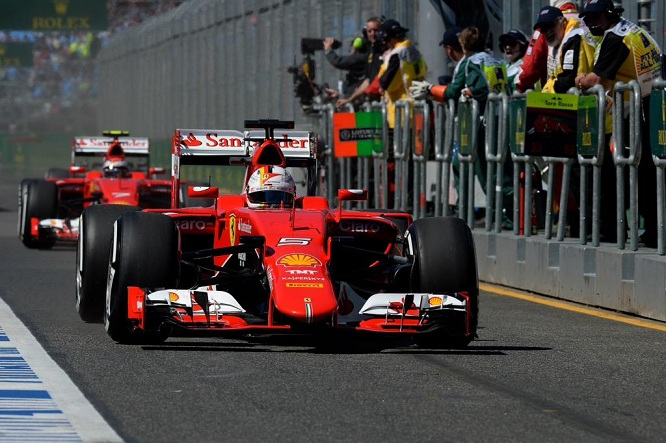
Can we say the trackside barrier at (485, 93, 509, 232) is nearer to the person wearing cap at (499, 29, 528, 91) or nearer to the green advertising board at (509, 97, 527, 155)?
the green advertising board at (509, 97, 527, 155)

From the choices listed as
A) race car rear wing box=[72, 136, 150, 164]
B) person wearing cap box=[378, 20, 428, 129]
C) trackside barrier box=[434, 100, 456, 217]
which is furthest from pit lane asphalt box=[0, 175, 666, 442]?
race car rear wing box=[72, 136, 150, 164]

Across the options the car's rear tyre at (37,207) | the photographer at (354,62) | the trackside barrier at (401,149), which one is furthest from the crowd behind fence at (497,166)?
the car's rear tyre at (37,207)

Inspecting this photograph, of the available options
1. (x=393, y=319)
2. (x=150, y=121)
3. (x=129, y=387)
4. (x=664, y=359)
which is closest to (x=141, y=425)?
(x=129, y=387)

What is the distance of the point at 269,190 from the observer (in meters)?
10.3

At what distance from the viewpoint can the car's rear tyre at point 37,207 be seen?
18500 mm

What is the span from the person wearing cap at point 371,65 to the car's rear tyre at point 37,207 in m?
3.65

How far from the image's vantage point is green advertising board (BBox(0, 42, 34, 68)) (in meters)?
61.7

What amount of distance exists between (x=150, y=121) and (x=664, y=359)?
35281mm

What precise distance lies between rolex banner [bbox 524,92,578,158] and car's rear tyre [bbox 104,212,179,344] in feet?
14.8

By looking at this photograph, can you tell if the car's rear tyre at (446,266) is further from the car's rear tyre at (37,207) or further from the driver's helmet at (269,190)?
the car's rear tyre at (37,207)

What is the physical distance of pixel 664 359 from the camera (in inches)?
348

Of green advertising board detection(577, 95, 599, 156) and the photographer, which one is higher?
the photographer

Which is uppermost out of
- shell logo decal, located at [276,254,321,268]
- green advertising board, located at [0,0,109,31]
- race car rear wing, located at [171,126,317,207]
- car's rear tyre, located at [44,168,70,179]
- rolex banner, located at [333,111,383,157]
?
green advertising board, located at [0,0,109,31]

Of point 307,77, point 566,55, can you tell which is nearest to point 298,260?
point 566,55
